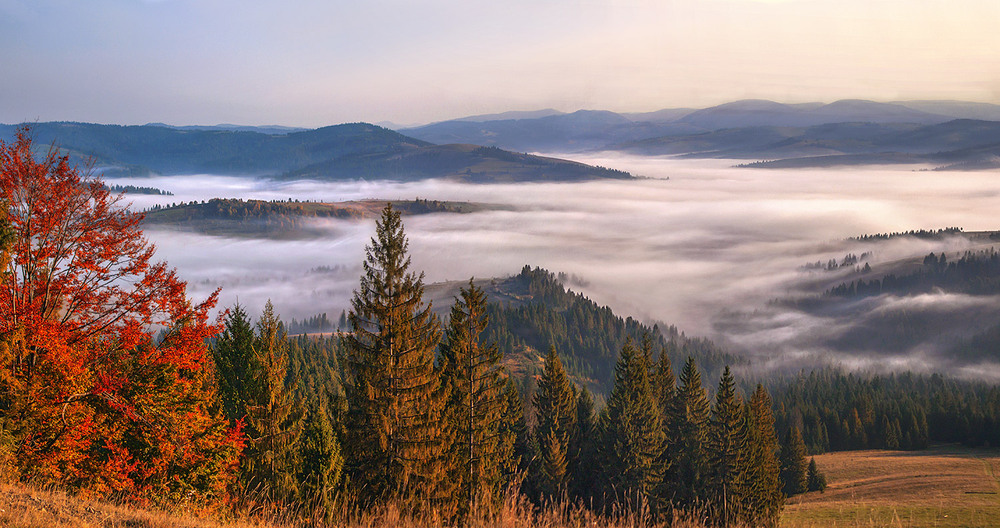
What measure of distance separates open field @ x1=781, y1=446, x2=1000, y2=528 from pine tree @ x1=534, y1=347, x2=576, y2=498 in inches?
704

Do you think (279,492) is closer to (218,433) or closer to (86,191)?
(218,433)

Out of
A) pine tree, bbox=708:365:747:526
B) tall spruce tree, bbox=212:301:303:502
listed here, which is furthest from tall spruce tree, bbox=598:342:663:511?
tall spruce tree, bbox=212:301:303:502

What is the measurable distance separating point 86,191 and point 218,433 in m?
8.79

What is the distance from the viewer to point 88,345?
815 inches

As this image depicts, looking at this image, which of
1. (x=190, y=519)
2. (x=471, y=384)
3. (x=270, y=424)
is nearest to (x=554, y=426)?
(x=471, y=384)

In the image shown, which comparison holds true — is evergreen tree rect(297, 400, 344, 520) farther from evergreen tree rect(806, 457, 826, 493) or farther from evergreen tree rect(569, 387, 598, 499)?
evergreen tree rect(806, 457, 826, 493)

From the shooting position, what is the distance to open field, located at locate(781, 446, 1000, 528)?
2565 inches

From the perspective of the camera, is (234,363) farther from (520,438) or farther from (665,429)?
(665,429)

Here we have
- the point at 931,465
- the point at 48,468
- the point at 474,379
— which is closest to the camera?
the point at 48,468

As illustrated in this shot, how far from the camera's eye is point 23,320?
18.9 metres

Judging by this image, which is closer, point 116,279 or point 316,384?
point 116,279

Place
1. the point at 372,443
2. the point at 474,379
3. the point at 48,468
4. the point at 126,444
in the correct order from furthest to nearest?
the point at 474,379 < the point at 372,443 < the point at 126,444 < the point at 48,468

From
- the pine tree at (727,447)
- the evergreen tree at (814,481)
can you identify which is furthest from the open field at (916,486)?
the pine tree at (727,447)

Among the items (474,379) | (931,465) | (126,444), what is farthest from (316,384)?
(931,465)
